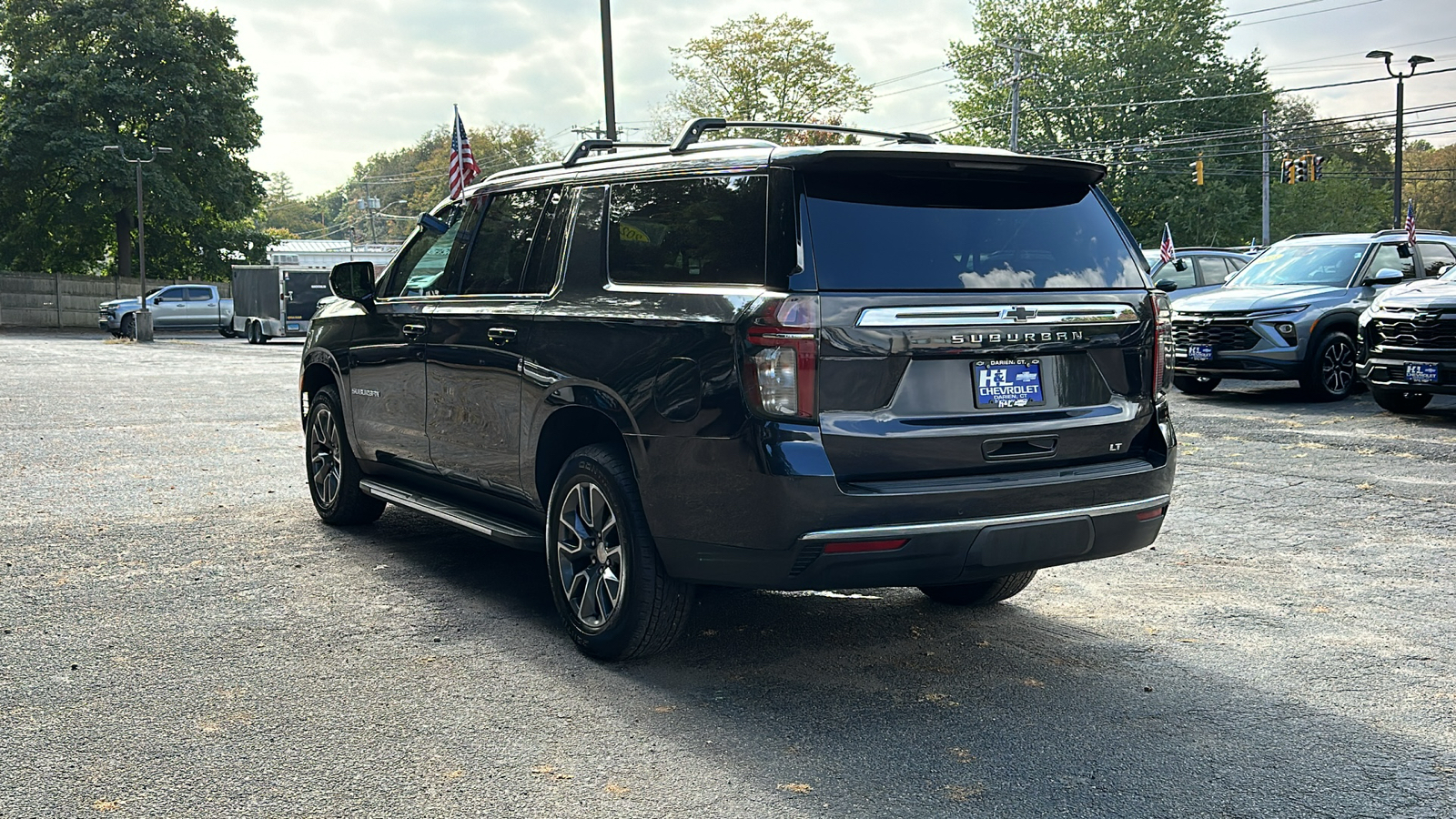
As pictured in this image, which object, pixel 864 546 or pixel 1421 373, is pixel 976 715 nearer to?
pixel 864 546

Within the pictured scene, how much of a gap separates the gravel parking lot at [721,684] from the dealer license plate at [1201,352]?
23.5 feet

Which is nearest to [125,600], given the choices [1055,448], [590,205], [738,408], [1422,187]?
[590,205]

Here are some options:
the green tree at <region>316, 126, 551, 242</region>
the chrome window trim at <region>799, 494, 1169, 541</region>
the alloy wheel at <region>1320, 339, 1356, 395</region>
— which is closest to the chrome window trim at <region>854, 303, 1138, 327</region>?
the chrome window trim at <region>799, 494, 1169, 541</region>

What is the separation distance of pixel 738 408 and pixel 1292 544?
4.14m

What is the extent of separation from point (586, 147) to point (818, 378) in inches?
90.7

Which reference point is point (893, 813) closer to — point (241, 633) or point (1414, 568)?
point (241, 633)

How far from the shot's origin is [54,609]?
18.6ft

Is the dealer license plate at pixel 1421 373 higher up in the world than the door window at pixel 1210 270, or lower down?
lower down

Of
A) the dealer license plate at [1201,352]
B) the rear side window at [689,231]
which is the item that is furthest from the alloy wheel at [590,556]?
the dealer license plate at [1201,352]

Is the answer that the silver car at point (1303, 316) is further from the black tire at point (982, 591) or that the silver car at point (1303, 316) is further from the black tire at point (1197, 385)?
the black tire at point (982, 591)

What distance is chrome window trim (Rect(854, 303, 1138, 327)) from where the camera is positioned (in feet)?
13.8

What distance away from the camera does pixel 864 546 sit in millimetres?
4164

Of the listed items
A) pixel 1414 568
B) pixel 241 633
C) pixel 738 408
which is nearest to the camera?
pixel 738 408

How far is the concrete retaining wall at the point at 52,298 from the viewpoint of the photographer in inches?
1965
